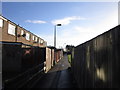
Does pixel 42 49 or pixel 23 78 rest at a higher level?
pixel 42 49

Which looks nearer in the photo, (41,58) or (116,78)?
(116,78)

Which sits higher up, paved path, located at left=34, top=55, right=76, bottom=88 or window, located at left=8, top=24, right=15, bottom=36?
window, located at left=8, top=24, right=15, bottom=36

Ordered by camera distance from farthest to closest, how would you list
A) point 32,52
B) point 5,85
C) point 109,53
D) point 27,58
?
point 32,52 < point 27,58 < point 5,85 < point 109,53

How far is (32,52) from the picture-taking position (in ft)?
58.8

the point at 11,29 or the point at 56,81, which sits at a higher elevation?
the point at 11,29

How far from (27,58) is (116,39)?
47.6 feet

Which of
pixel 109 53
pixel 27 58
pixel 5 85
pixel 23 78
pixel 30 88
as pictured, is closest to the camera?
pixel 109 53

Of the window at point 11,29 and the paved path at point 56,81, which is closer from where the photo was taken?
the paved path at point 56,81

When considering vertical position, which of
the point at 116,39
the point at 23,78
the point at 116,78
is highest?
the point at 116,39

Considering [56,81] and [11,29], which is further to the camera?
[11,29]

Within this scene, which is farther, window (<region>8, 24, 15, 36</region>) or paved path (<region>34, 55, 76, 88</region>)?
window (<region>8, 24, 15, 36</region>)

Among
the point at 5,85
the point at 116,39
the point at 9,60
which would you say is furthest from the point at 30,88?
the point at 116,39

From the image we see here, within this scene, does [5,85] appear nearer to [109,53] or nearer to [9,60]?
[109,53]

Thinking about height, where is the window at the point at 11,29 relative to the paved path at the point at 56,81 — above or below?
above
